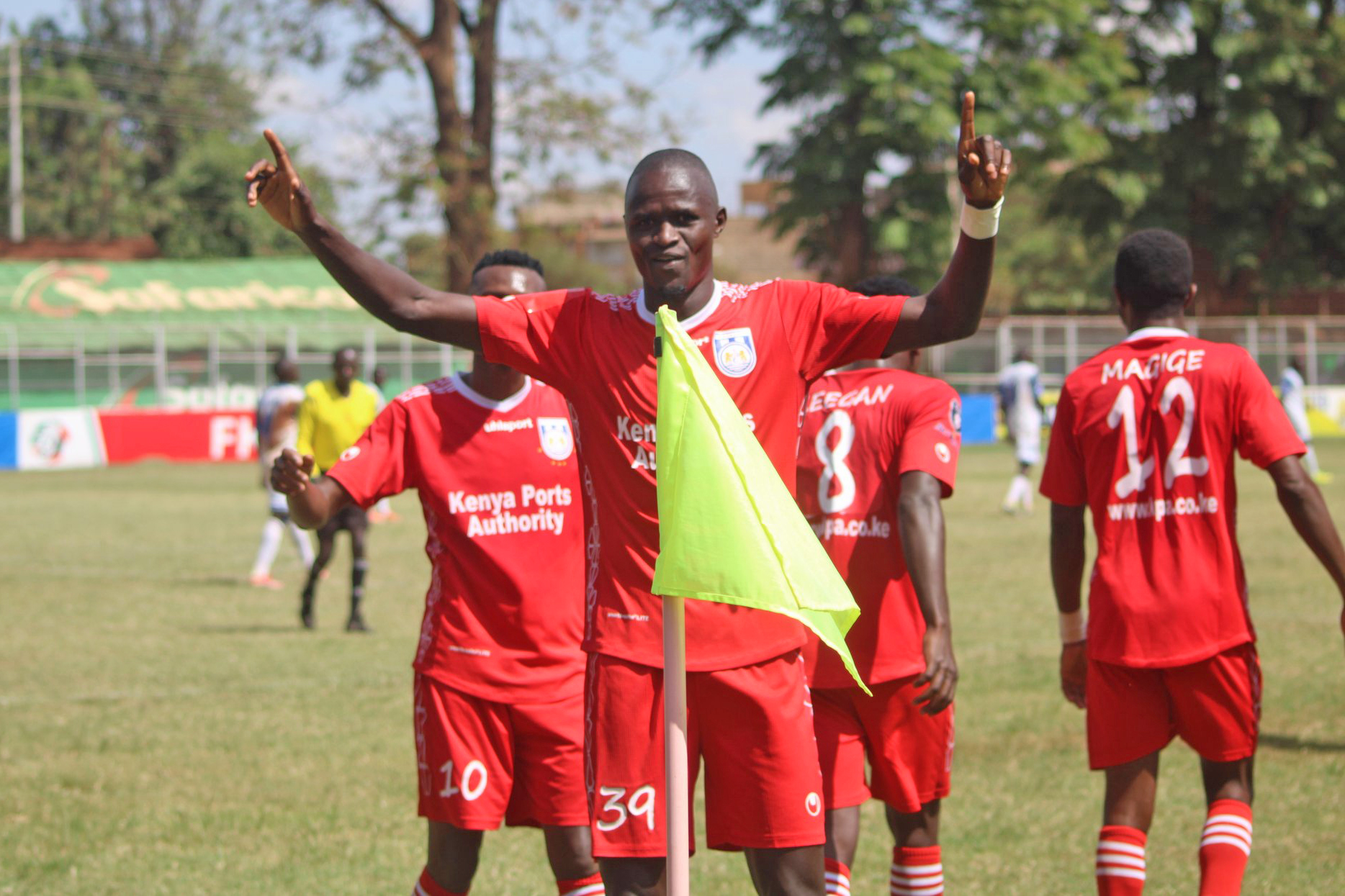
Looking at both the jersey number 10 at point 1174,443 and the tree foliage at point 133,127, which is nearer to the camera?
the jersey number 10 at point 1174,443

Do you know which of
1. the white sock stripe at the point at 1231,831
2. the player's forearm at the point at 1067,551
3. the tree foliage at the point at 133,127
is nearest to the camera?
the white sock stripe at the point at 1231,831

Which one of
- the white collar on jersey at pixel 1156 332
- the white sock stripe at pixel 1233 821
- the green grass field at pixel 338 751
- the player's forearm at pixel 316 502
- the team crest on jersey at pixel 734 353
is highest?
the white collar on jersey at pixel 1156 332

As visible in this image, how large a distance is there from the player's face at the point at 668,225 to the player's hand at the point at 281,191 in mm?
770

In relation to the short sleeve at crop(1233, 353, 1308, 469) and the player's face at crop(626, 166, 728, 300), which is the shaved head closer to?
the player's face at crop(626, 166, 728, 300)

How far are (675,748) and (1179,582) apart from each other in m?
2.08

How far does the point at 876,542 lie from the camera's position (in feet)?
16.5

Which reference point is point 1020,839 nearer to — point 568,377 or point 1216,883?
point 1216,883

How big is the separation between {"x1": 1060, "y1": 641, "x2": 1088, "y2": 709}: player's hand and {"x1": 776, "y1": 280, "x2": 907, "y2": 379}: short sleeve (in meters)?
1.70

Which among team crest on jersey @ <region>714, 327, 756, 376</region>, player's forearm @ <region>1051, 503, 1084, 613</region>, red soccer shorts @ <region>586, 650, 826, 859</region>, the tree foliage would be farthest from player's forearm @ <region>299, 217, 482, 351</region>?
the tree foliage

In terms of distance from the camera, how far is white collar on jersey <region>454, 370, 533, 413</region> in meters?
5.01

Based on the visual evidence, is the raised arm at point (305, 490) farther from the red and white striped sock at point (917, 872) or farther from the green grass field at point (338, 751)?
the red and white striped sock at point (917, 872)

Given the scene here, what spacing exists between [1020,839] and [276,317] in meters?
48.6

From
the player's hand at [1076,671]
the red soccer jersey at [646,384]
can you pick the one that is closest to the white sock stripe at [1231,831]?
the player's hand at [1076,671]

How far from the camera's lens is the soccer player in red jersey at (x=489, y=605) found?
4.62m
